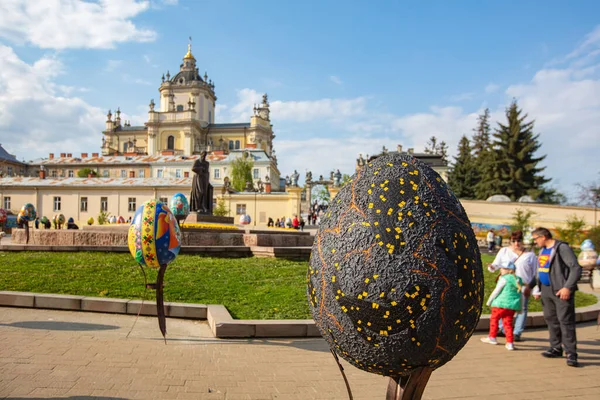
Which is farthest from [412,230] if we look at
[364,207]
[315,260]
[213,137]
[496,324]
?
[213,137]

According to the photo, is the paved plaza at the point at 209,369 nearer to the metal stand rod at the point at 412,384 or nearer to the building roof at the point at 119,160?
the metal stand rod at the point at 412,384

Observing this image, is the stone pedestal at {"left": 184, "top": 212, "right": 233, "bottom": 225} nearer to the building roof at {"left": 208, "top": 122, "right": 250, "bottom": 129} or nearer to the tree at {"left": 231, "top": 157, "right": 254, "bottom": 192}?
the tree at {"left": 231, "top": 157, "right": 254, "bottom": 192}

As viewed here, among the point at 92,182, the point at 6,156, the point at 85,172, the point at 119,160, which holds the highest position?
the point at 6,156

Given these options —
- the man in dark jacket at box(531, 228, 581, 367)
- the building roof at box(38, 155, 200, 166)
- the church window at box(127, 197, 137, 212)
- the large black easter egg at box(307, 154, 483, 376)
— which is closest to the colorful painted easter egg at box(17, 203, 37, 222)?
the man in dark jacket at box(531, 228, 581, 367)

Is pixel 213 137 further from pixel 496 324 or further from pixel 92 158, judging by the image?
pixel 496 324

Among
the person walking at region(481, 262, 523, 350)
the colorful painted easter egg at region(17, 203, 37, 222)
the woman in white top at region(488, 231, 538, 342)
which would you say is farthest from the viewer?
the colorful painted easter egg at region(17, 203, 37, 222)

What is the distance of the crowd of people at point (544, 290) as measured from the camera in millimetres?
6461

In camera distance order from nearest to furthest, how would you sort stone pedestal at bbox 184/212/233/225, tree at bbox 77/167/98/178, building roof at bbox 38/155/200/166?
stone pedestal at bbox 184/212/233/225 → building roof at bbox 38/155/200/166 → tree at bbox 77/167/98/178

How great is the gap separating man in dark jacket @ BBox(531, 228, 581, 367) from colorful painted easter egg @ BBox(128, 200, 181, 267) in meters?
5.68

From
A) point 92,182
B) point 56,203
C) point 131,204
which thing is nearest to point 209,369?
point 131,204

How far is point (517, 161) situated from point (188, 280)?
46216mm

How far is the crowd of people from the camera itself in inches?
254

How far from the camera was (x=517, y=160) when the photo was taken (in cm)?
4812

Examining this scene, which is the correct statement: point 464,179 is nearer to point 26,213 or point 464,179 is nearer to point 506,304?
point 26,213
